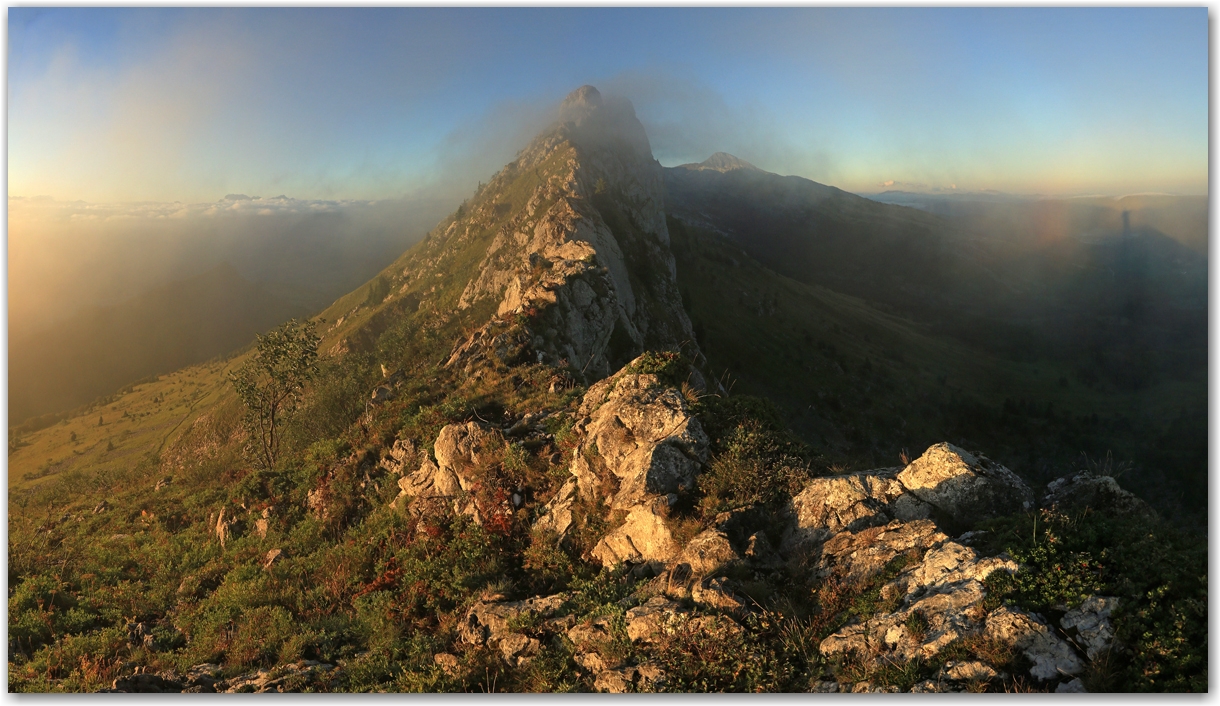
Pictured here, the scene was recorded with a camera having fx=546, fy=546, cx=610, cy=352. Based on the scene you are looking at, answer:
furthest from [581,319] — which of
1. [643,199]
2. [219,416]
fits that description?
[643,199]

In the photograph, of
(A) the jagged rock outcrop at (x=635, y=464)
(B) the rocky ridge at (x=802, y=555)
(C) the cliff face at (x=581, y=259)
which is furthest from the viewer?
(C) the cliff face at (x=581, y=259)

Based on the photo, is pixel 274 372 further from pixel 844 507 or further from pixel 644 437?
pixel 844 507

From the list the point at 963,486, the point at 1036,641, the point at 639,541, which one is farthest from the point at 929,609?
the point at 639,541

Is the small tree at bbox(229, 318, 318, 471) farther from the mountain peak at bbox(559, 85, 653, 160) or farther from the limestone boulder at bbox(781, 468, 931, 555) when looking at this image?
the mountain peak at bbox(559, 85, 653, 160)

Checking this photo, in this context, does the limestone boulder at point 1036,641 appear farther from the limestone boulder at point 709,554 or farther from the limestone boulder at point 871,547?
the limestone boulder at point 709,554

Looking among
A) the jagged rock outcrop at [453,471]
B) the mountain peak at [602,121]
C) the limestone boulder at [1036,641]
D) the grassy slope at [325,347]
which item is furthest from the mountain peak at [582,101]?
the limestone boulder at [1036,641]

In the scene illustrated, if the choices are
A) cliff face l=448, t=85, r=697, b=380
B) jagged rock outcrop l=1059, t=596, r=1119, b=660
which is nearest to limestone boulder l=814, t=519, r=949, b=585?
jagged rock outcrop l=1059, t=596, r=1119, b=660

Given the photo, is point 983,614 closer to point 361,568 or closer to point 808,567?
point 808,567
